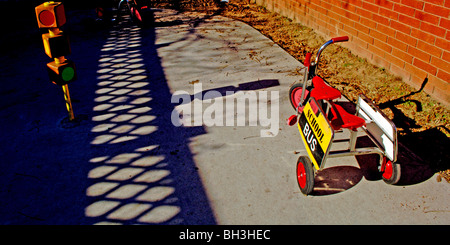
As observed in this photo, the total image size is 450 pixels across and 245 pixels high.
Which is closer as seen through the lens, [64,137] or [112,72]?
[64,137]

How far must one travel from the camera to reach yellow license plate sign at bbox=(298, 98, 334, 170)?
96.7 inches

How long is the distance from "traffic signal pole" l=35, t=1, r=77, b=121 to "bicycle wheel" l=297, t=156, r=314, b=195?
250cm

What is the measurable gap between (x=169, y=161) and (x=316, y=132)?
4.69ft

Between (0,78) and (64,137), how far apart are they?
2309mm

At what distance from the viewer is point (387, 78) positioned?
14.5 ft

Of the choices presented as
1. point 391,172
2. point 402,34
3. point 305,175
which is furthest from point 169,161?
point 402,34

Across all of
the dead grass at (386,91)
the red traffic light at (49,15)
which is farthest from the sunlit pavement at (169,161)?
the red traffic light at (49,15)

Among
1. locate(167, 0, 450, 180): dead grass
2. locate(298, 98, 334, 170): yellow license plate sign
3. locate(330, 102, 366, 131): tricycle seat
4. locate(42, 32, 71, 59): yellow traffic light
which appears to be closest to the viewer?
locate(298, 98, 334, 170): yellow license plate sign

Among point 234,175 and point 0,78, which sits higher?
point 0,78

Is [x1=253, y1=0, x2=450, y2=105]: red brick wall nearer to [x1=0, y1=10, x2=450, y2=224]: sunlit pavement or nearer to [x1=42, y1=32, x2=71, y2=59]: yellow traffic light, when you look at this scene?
[x1=0, y1=10, x2=450, y2=224]: sunlit pavement

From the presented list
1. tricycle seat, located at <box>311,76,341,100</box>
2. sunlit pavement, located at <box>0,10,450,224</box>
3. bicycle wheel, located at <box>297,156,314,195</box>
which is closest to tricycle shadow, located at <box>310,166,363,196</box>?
sunlit pavement, located at <box>0,10,450,224</box>

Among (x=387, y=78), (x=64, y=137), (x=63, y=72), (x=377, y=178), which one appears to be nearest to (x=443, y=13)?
(x=387, y=78)
